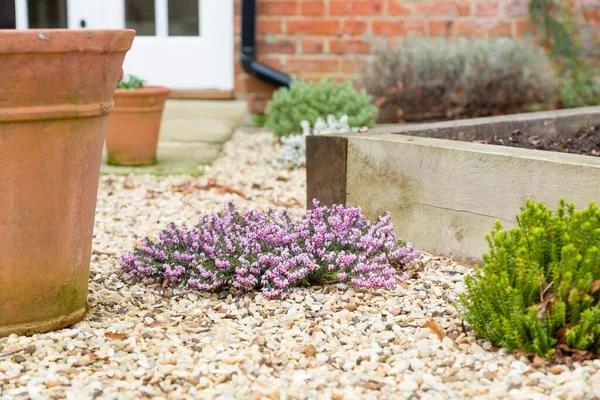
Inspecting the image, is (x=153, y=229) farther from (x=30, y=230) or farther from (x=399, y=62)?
(x=399, y=62)

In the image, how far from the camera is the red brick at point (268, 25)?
21.5 feet

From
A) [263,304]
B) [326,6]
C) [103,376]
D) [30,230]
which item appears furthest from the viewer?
[326,6]

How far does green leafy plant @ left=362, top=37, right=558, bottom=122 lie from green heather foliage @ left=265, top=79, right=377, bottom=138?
26.0 inches

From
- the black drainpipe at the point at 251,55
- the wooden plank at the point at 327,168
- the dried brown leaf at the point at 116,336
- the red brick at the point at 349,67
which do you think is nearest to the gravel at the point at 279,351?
the dried brown leaf at the point at 116,336

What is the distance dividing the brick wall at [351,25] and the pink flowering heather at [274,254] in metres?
3.55

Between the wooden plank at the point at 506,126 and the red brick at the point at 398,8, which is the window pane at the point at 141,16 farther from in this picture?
the wooden plank at the point at 506,126

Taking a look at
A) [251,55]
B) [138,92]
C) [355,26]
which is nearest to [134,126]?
[138,92]

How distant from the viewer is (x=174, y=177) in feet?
16.1

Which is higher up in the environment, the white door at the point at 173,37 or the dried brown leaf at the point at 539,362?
the white door at the point at 173,37

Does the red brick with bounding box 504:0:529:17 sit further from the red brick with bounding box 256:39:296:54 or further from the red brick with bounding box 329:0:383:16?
the red brick with bounding box 256:39:296:54

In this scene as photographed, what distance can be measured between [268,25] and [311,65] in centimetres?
42

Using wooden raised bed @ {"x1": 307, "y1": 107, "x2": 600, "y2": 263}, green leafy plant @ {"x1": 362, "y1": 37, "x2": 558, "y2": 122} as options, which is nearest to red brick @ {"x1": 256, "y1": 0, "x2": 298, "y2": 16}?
green leafy plant @ {"x1": 362, "y1": 37, "x2": 558, "y2": 122}

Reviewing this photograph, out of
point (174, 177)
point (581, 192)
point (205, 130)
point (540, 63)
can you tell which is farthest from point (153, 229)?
point (540, 63)

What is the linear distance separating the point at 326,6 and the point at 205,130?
4.16ft
